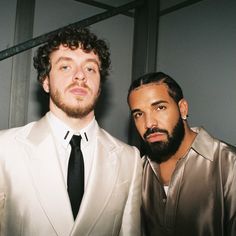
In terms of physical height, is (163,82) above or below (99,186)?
above

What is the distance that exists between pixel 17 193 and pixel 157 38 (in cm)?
202

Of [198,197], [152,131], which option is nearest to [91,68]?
[152,131]

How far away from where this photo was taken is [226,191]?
1.88 meters

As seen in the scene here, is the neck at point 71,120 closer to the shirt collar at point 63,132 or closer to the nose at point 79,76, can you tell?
the shirt collar at point 63,132

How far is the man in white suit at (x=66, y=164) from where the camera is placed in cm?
170

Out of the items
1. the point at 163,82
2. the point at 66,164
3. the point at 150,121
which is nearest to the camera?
the point at 66,164

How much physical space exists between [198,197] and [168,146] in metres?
0.35

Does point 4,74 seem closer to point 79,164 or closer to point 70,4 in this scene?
point 70,4

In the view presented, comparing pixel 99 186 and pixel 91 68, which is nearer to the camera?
pixel 99 186

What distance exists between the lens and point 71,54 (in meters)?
2.00

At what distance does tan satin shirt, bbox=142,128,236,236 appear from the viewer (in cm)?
187

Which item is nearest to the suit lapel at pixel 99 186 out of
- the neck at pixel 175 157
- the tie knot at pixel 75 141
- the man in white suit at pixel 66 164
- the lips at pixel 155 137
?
the man in white suit at pixel 66 164

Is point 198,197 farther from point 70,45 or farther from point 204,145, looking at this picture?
point 70,45

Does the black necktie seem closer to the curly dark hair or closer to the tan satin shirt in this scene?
the tan satin shirt
